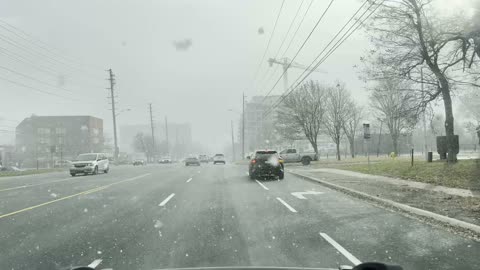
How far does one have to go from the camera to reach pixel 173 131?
16638cm

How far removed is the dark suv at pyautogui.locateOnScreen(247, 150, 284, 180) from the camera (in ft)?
77.7

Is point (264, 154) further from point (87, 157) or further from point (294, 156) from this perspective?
point (294, 156)

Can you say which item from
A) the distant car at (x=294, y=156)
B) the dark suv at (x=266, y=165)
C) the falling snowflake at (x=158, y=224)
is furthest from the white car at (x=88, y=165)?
the falling snowflake at (x=158, y=224)

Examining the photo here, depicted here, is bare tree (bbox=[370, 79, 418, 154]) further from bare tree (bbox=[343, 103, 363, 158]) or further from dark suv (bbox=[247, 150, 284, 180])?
dark suv (bbox=[247, 150, 284, 180])

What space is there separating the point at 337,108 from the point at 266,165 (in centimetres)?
3117

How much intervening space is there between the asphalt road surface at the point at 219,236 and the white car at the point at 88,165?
65.1 feet

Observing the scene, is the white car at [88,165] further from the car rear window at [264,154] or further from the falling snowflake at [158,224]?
the falling snowflake at [158,224]

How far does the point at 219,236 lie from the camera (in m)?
7.92

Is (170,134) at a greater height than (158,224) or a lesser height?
greater

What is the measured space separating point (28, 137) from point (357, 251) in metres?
112

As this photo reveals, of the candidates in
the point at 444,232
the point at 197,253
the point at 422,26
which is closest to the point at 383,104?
the point at 422,26

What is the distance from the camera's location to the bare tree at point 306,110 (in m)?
48.6

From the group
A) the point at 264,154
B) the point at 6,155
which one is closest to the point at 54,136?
the point at 6,155

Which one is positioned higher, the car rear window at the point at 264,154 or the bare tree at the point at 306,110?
the bare tree at the point at 306,110
